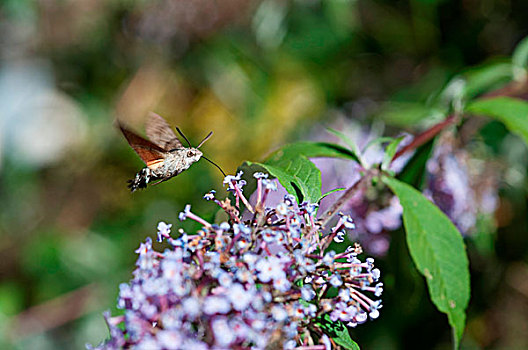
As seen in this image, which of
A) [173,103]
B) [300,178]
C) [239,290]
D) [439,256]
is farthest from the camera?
[173,103]

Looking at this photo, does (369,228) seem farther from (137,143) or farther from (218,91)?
(218,91)

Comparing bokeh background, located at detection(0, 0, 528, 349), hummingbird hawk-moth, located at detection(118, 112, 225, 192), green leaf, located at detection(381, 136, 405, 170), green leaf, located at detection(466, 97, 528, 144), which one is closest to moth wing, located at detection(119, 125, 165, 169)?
hummingbird hawk-moth, located at detection(118, 112, 225, 192)

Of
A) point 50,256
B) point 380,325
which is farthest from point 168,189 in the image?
point 380,325

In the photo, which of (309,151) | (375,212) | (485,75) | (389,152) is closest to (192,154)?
(309,151)

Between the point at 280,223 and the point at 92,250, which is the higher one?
the point at 92,250

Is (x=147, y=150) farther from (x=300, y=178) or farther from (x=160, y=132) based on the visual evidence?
(x=300, y=178)

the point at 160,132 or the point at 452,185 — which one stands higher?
the point at 160,132
